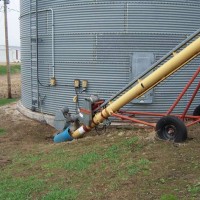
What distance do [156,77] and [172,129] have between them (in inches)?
47.1

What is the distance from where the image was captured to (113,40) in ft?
39.2

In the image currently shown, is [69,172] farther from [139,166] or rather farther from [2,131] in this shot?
[2,131]

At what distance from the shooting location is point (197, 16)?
39.2 feet

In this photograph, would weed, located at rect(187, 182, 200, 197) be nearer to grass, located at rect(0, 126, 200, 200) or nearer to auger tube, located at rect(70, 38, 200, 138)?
grass, located at rect(0, 126, 200, 200)

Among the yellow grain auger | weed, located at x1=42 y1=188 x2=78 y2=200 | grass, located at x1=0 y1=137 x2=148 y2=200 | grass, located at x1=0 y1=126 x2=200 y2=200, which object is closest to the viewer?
grass, located at x1=0 y1=126 x2=200 y2=200

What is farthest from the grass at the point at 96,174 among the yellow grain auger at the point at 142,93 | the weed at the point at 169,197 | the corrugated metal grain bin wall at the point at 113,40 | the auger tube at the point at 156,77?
the corrugated metal grain bin wall at the point at 113,40

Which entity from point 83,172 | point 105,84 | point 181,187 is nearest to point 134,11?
point 105,84

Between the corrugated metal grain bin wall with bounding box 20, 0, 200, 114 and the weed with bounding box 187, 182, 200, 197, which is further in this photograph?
the corrugated metal grain bin wall with bounding box 20, 0, 200, 114

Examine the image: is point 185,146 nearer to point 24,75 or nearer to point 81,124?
point 81,124

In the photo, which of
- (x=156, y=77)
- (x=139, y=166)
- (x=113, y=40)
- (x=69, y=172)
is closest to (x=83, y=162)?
(x=69, y=172)

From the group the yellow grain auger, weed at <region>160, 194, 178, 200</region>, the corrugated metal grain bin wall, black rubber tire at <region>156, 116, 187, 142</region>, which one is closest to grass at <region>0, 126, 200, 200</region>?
weed at <region>160, 194, 178, 200</region>

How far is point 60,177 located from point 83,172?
1.44 feet

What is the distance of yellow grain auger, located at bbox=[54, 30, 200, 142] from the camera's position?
7.99 metres

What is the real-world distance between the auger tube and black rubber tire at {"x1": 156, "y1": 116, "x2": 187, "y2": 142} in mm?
884
